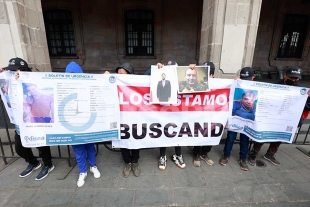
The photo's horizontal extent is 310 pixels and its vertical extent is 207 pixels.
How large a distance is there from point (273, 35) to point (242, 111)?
411 inches

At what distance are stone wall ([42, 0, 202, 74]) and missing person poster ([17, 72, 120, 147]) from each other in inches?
309

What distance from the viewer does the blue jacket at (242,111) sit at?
2.62m

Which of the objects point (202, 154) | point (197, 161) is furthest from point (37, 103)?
point (202, 154)

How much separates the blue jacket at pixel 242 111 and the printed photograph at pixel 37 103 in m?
2.87

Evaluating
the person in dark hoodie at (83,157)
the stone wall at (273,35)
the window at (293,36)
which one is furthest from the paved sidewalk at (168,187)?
the window at (293,36)

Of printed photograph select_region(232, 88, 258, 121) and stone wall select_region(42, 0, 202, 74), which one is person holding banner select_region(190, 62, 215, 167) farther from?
stone wall select_region(42, 0, 202, 74)

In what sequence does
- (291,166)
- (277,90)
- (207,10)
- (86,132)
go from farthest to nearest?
1. (207,10)
2. (291,166)
3. (277,90)
4. (86,132)

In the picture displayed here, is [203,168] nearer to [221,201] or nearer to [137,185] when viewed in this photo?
[221,201]

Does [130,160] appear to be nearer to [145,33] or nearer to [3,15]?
[3,15]

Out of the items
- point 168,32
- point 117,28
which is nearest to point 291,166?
point 168,32

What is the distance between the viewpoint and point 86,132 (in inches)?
94.4

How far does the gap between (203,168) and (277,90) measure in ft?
6.00

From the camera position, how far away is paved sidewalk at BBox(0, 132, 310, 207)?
222cm

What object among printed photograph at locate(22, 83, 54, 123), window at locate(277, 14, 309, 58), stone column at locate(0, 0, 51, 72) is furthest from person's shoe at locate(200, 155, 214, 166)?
window at locate(277, 14, 309, 58)
